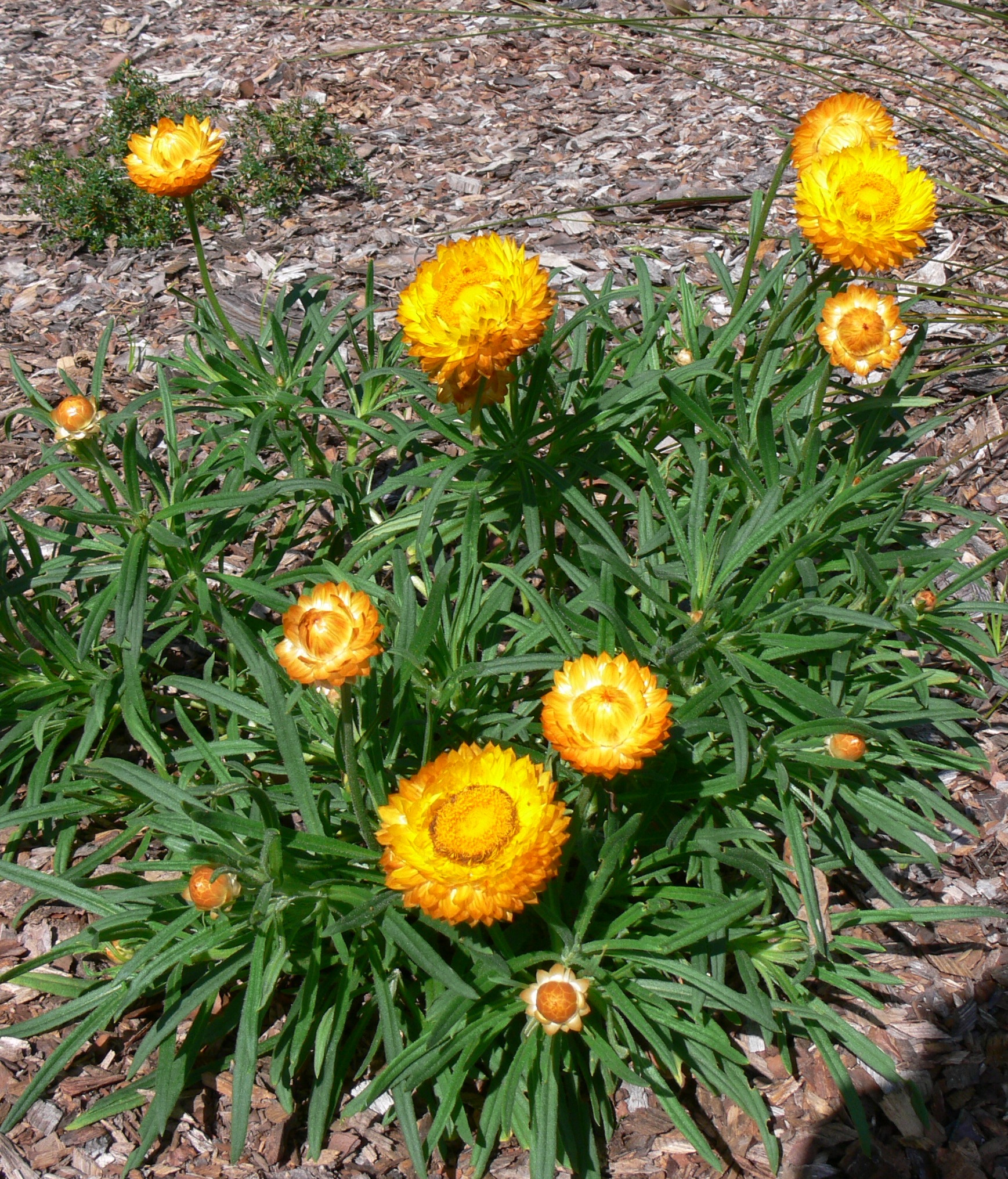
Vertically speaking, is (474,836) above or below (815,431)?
below

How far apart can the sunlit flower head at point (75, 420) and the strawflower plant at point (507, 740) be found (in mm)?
78

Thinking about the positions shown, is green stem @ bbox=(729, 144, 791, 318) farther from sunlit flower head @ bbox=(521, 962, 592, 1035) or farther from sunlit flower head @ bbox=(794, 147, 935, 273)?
sunlit flower head @ bbox=(521, 962, 592, 1035)

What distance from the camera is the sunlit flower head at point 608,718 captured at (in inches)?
65.2

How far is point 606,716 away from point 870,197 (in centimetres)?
127

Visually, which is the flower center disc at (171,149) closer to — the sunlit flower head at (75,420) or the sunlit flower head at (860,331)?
the sunlit flower head at (75,420)

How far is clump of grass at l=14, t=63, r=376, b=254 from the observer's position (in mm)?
4469

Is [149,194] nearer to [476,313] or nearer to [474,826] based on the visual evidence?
[476,313]

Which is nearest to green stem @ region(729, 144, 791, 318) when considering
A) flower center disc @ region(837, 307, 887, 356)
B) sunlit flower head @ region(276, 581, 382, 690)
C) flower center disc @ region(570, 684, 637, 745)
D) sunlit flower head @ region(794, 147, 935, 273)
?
sunlit flower head @ region(794, 147, 935, 273)

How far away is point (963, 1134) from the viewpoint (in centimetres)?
213

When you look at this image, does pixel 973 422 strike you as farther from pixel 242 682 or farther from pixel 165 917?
pixel 165 917

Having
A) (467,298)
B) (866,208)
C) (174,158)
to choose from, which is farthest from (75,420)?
(866,208)

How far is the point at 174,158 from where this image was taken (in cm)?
257

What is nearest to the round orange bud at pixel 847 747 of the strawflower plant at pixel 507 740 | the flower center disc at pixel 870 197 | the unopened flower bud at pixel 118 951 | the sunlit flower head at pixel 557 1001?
the strawflower plant at pixel 507 740

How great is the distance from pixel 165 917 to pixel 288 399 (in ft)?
4.67
